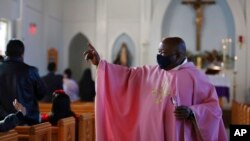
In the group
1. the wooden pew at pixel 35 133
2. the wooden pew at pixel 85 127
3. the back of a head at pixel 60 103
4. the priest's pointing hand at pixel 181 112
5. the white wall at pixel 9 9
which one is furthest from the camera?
the white wall at pixel 9 9

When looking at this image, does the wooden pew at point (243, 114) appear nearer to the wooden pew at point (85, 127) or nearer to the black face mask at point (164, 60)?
the wooden pew at point (85, 127)

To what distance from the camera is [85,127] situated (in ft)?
16.7

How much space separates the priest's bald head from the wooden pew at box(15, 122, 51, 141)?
109 cm

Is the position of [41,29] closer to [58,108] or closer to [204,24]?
[204,24]

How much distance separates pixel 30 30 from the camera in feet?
42.6

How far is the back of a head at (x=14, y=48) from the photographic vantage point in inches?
186

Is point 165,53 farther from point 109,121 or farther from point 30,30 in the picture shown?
point 30,30

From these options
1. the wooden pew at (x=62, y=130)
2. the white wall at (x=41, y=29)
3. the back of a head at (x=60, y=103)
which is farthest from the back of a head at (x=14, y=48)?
the white wall at (x=41, y=29)

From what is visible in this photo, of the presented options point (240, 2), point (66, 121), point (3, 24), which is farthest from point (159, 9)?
point (66, 121)

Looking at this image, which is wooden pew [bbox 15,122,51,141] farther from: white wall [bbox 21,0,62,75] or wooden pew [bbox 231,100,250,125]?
white wall [bbox 21,0,62,75]

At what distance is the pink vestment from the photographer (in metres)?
3.63

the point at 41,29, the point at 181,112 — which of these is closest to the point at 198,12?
the point at 41,29

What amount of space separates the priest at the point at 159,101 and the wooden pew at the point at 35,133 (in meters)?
0.43

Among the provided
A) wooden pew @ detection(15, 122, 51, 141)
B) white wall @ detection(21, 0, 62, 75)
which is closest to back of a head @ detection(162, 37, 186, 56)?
wooden pew @ detection(15, 122, 51, 141)
